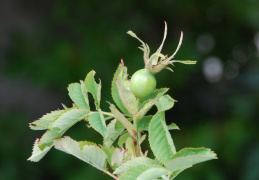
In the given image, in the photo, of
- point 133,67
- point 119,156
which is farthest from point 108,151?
point 133,67

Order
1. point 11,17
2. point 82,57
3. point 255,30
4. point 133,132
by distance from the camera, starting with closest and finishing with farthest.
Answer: point 133,132
point 82,57
point 255,30
point 11,17


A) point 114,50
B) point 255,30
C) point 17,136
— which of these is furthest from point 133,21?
point 17,136

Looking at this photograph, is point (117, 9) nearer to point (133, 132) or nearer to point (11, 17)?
point (11, 17)

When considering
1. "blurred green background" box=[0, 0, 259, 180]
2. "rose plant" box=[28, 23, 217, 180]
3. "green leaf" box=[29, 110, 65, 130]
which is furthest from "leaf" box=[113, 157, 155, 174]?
"blurred green background" box=[0, 0, 259, 180]

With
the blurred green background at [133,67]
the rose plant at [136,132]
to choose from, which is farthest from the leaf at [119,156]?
the blurred green background at [133,67]

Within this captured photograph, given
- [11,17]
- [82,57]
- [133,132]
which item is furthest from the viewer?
[11,17]

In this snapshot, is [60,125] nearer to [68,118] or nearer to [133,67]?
[68,118]

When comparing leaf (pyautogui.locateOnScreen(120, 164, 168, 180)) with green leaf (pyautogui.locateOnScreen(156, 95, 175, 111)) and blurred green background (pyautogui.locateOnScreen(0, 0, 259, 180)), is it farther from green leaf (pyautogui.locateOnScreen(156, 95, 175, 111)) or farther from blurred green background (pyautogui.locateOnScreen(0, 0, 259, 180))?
blurred green background (pyautogui.locateOnScreen(0, 0, 259, 180))
